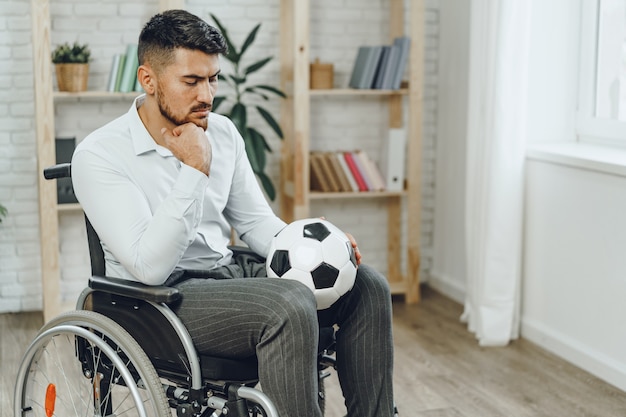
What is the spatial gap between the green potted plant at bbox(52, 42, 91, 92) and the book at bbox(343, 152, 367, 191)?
1205mm

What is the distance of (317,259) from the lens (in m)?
1.97

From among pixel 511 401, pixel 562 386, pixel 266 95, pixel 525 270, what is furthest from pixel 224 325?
pixel 266 95

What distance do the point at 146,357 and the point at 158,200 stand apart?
39cm

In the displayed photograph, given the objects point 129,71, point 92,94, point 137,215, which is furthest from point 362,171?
point 137,215

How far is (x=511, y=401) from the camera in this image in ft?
9.56

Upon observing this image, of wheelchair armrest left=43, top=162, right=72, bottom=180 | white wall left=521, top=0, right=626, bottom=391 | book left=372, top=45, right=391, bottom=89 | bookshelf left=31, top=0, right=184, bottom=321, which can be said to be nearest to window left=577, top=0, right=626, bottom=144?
white wall left=521, top=0, right=626, bottom=391

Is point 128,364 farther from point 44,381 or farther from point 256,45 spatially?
point 256,45

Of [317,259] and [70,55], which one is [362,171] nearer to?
[70,55]

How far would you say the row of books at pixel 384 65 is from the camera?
13.1ft

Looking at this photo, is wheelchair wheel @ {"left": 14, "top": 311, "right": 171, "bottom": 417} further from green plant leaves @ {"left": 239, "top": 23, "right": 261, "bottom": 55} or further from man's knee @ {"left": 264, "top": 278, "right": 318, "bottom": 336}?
green plant leaves @ {"left": 239, "top": 23, "right": 261, "bottom": 55}

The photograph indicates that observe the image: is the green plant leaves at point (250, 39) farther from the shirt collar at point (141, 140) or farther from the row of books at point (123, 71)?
the shirt collar at point (141, 140)

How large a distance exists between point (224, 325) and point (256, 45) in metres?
2.48

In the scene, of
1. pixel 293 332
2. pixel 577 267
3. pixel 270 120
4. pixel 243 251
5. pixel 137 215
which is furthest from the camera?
pixel 270 120

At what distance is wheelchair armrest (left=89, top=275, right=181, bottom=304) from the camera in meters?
1.83
